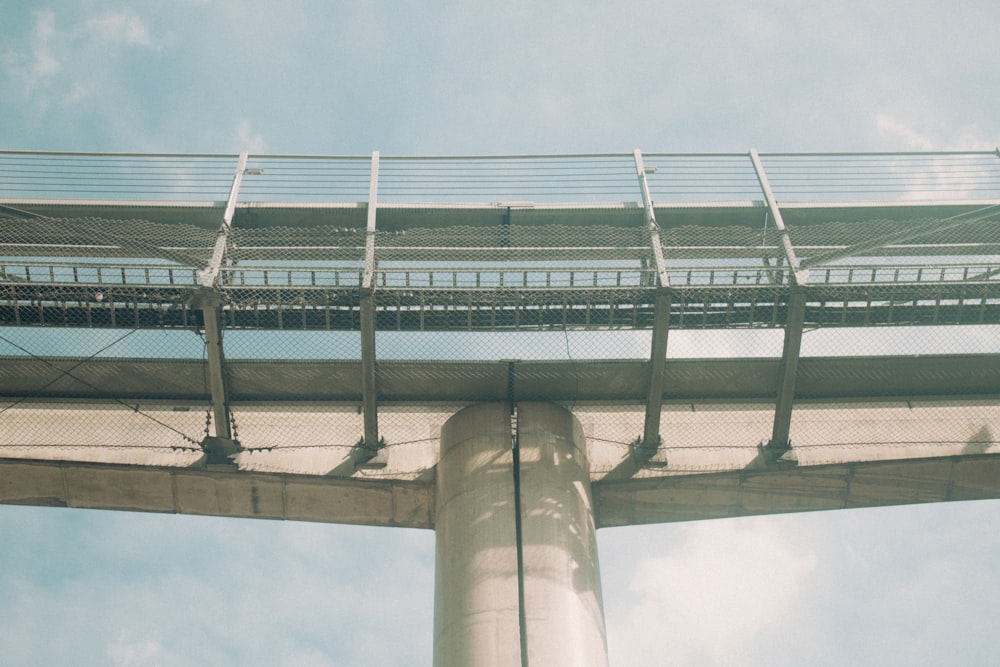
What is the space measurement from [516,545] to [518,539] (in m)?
0.11

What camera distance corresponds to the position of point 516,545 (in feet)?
36.9

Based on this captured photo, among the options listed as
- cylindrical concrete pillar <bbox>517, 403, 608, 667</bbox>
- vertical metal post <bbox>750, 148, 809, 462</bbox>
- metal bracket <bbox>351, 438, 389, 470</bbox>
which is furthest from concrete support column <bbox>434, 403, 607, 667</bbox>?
vertical metal post <bbox>750, 148, 809, 462</bbox>

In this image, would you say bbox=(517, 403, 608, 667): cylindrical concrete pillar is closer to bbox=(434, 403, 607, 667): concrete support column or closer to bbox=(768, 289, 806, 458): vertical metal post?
bbox=(434, 403, 607, 667): concrete support column

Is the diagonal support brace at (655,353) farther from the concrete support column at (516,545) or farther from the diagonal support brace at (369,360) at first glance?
the diagonal support brace at (369,360)

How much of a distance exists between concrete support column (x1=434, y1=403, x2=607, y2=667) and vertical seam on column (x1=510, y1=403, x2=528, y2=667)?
0.05 ft

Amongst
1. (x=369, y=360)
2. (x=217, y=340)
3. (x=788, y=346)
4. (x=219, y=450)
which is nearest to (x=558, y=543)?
(x=369, y=360)

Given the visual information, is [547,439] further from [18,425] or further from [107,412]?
[18,425]

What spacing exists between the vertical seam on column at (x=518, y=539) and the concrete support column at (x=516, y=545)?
0.02 m

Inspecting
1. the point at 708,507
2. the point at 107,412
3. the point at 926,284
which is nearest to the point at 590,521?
the point at 708,507

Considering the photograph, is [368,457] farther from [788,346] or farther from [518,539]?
[788,346]

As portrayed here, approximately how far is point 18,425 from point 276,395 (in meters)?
3.73

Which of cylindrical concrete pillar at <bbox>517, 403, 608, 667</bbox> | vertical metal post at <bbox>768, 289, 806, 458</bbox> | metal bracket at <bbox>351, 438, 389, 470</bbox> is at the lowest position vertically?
cylindrical concrete pillar at <bbox>517, 403, 608, 667</bbox>

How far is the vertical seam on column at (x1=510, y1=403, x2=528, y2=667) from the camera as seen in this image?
10.4 metres

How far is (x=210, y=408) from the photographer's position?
13.1m
